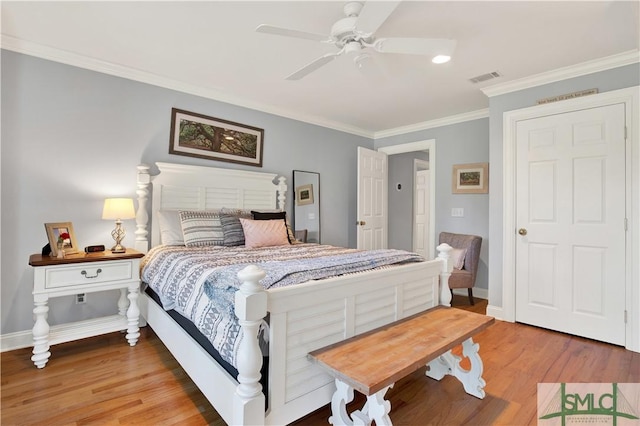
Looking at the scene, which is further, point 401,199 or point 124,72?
point 401,199

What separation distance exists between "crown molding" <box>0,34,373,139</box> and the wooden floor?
91.5 inches

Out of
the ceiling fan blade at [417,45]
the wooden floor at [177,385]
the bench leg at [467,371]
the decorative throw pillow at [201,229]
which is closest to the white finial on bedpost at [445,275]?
the bench leg at [467,371]

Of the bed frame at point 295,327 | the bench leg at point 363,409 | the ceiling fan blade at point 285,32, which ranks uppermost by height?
the ceiling fan blade at point 285,32

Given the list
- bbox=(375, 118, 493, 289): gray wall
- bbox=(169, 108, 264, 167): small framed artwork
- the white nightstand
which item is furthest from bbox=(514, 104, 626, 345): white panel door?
the white nightstand

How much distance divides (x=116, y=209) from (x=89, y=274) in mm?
539

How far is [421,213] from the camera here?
5871mm

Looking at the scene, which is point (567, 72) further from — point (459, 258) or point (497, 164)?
point (459, 258)

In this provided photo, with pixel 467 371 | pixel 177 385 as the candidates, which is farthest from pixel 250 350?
pixel 467 371

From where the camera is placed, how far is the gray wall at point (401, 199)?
584 cm

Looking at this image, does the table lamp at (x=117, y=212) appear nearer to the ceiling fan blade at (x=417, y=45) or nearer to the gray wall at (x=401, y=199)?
the ceiling fan blade at (x=417, y=45)

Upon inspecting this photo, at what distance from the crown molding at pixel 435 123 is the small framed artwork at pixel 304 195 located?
166 cm

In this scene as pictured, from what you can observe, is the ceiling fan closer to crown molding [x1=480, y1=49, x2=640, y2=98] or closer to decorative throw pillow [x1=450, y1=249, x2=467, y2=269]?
crown molding [x1=480, y1=49, x2=640, y2=98]

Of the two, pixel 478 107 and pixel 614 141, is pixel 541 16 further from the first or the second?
pixel 478 107

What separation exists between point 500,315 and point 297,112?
10.9ft
